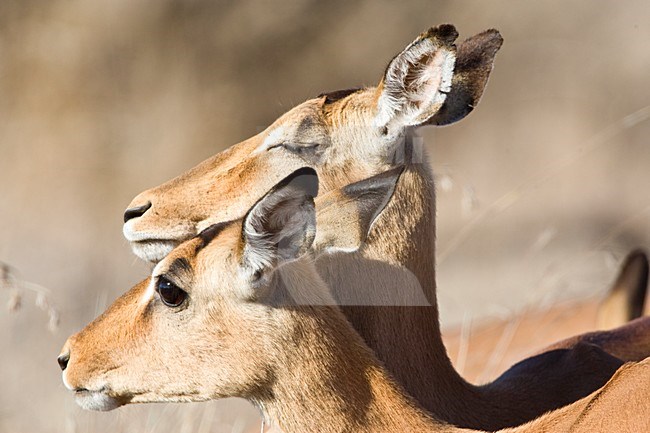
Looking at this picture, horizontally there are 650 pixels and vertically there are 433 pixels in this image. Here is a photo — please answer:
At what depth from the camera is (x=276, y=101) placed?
1051 cm

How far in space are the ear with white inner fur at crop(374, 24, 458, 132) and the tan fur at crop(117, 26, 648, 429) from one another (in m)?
Result: 0.01

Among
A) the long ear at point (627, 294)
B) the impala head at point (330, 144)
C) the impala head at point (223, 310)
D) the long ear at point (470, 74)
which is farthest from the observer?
the long ear at point (627, 294)

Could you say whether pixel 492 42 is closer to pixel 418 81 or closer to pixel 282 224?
pixel 418 81

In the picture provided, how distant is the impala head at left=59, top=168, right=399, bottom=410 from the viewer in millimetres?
3094

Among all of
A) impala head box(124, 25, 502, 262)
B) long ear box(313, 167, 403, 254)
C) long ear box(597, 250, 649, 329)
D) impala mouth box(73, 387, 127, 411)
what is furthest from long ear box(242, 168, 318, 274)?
long ear box(597, 250, 649, 329)

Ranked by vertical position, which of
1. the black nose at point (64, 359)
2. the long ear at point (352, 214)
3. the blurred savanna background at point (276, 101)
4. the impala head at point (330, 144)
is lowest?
the black nose at point (64, 359)

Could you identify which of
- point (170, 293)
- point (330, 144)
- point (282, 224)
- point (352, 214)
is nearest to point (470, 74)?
point (330, 144)

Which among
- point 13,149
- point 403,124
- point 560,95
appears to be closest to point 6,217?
point 13,149

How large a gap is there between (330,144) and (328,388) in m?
1.17

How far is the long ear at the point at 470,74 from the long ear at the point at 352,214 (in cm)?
74

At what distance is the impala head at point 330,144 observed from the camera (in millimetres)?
3912

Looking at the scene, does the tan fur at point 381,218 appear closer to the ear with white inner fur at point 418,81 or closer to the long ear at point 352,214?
the ear with white inner fur at point 418,81

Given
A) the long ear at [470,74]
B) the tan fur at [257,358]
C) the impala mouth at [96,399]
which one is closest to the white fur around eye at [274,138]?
the long ear at [470,74]

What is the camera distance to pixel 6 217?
9.82m
